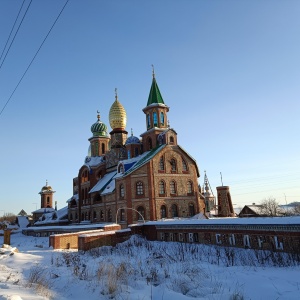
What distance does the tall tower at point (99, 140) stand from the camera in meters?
49.1

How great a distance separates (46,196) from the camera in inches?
2901

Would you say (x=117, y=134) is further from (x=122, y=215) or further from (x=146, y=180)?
(x=122, y=215)

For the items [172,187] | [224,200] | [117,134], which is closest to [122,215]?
[172,187]

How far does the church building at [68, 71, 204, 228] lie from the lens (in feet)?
105

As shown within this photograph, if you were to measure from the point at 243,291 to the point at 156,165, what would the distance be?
83.9 feet

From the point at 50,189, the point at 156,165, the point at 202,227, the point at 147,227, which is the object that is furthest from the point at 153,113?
the point at 50,189

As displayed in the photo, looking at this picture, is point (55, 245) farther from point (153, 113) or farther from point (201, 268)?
point (153, 113)

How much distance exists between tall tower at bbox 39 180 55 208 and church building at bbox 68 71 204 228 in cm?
3148

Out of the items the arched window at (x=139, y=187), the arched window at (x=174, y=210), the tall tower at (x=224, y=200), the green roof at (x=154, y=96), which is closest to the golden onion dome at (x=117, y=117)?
the green roof at (x=154, y=96)

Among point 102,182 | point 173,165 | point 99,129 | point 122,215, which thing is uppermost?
point 99,129

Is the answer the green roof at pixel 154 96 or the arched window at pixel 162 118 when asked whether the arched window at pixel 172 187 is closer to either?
the arched window at pixel 162 118

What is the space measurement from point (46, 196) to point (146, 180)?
4923 centimetres

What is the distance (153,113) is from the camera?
131 ft

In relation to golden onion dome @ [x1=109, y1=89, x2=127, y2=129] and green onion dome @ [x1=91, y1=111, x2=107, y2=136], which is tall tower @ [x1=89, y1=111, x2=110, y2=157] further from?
golden onion dome @ [x1=109, y1=89, x2=127, y2=129]
